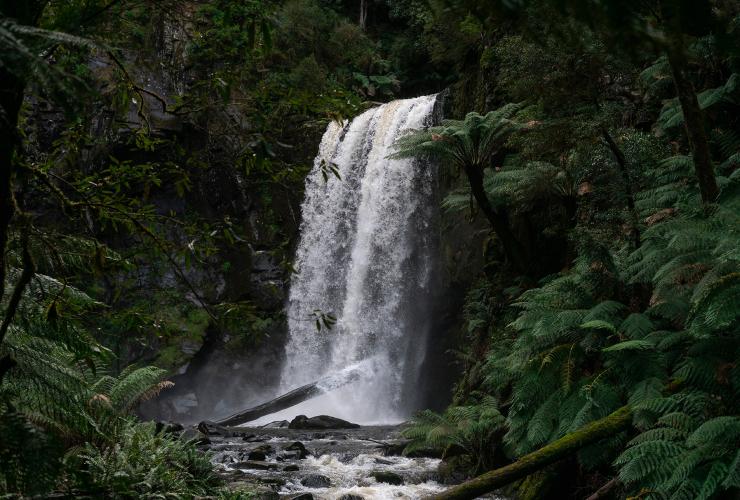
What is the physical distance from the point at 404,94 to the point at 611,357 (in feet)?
60.8

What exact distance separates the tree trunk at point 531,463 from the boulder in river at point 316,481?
14.3ft

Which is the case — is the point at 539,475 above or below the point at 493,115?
below

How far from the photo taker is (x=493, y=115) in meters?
8.87

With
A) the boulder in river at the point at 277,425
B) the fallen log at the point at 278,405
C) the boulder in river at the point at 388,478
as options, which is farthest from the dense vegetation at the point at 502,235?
the boulder in river at the point at 277,425

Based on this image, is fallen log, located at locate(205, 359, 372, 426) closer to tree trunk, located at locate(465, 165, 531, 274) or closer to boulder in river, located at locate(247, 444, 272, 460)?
boulder in river, located at locate(247, 444, 272, 460)

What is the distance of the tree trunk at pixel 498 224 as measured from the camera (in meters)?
8.87

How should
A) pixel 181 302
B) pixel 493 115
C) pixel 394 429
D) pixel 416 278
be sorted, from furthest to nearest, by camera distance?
pixel 181 302 < pixel 416 278 < pixel 394 429 < pixel 493 115

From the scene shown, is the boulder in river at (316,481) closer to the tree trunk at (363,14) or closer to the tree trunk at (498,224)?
the tree trunk at (498,224)

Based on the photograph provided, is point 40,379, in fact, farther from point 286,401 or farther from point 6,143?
point 286,401

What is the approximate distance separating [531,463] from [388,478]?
4.52 meters

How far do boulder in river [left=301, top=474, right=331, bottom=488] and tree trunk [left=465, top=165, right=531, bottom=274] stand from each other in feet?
13.4

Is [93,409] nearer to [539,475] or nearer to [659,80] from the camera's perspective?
[539,475]

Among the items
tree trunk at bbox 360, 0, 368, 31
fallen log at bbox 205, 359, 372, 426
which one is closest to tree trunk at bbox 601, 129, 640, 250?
fallen log at bbox 205, 359, 372, 426

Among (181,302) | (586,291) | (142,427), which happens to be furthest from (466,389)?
(181,302)
